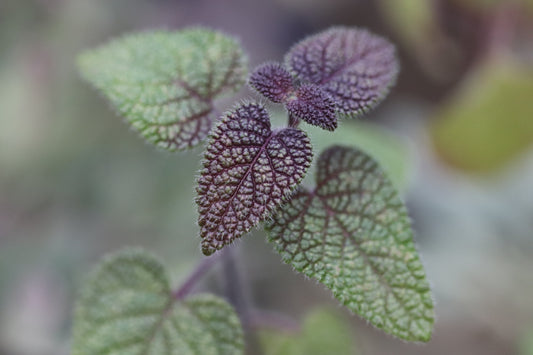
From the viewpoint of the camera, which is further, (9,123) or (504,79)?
(9,123)

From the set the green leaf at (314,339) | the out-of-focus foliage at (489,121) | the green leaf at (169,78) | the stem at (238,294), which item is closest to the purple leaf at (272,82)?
the green leaf at (169,78)

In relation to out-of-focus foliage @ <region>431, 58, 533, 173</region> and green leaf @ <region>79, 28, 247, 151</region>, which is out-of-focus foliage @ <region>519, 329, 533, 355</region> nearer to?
out-of-focus foliage @ <region>431, 58, 533, 173</region>

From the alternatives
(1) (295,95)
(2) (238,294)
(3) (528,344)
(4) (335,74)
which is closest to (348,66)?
(4) (335,74)

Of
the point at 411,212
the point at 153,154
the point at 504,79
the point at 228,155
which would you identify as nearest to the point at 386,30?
the point at 504,79

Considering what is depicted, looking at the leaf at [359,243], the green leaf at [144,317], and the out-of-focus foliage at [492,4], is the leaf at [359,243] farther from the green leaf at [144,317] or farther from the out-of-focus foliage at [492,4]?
the out-of-focus foliage at [492,4]

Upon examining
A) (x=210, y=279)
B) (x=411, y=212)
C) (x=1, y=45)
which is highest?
(x=1, y=45)

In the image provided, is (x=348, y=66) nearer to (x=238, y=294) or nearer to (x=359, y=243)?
(x=359, y=243)

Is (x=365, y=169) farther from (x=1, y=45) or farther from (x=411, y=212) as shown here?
(x=1, y=45)

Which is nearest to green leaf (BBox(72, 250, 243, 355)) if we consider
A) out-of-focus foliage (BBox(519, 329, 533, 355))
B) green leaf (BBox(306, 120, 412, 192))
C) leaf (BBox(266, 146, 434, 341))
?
leaf (BBox(266, 146, 434, 341))
